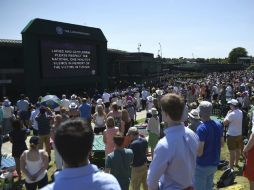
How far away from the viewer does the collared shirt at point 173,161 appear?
3.39 meters

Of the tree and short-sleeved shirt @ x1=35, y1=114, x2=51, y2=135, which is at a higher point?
the tree

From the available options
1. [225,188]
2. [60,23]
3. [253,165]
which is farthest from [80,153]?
[60,23]

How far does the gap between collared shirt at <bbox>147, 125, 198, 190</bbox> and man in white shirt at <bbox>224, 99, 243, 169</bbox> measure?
18.1ft

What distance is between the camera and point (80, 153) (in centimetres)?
223

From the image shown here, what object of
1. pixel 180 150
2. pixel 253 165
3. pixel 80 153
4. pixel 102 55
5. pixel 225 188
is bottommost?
pixel 225 188

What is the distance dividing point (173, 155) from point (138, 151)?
11.2 feet

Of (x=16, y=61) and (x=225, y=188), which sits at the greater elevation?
(x=16, y=61)

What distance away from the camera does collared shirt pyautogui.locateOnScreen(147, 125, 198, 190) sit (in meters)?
3.39

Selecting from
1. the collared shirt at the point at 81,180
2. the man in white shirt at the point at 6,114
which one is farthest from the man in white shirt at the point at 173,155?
the man in white shirt at the point at 6,114

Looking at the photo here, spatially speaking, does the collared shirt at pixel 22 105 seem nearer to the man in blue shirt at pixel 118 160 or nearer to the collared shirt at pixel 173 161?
the man in blue shirt at pixel 118 160

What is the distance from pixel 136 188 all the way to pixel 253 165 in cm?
235

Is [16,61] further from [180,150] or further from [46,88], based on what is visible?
[180,150]

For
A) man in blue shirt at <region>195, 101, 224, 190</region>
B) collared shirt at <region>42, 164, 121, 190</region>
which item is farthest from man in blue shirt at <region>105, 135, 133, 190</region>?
collared shirt at <region>42, 164, 121, 190</region>

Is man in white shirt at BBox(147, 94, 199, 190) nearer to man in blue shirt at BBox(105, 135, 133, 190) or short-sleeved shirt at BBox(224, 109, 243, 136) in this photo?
man in blue shirt at BBox(105, 135, 133, 190)
